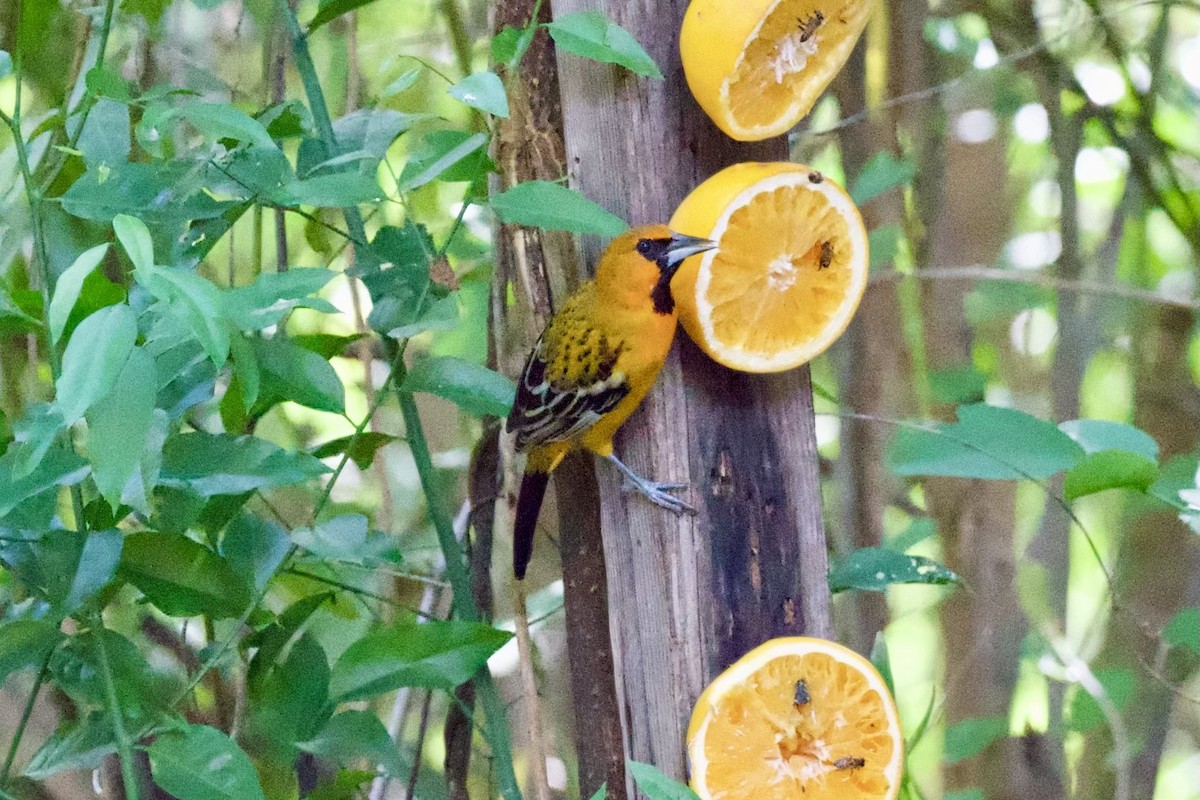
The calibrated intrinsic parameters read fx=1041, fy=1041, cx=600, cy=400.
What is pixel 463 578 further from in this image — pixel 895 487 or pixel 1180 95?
pixel 1180 95

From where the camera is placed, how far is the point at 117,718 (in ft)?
2.44

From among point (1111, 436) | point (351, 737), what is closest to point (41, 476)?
point (351, 737)

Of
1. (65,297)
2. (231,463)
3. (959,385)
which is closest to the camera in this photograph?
(65,297)

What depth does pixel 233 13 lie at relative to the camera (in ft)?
5.52

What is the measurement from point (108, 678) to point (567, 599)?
39 cm

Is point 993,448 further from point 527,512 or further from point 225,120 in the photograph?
point 225,120

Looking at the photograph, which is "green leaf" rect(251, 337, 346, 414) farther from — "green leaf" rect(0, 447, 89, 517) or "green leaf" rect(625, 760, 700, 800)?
"green leaf" rect(625, 760, 700, 800)

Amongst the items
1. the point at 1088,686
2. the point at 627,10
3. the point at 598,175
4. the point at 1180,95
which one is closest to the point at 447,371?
the point at 598,175

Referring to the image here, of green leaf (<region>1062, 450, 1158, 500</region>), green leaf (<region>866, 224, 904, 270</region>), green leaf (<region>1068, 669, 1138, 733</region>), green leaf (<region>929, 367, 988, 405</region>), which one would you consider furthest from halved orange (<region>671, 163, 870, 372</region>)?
green leaf (<region>1068, 669, 1138, 733</region>)

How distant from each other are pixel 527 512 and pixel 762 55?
45 centimetres

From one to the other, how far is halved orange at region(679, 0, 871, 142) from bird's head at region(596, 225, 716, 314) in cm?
9

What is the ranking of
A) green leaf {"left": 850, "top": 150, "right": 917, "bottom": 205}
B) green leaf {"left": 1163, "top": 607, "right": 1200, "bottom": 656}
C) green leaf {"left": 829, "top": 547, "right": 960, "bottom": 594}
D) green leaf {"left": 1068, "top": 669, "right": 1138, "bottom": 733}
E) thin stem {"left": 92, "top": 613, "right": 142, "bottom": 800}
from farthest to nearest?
1. green leaf {"left": 1068, "top": 669, "right": 1138, "bottom": 733}
2. green leaf {"left": 1163, "top": 607, "right": 1200, "bottom": 656}
3. green leaf {"left": 850, "top": 150, "right": 917, "bottom": 205}
4. green leaf {"left": 829, "top": 547, "right": 960, "bottom": 594}
5. thin stem {"left": 92, "top": 613, "right": 142, "bottom": 800}

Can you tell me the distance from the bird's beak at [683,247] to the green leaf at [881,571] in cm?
35

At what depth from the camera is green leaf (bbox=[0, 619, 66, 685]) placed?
729 mm
